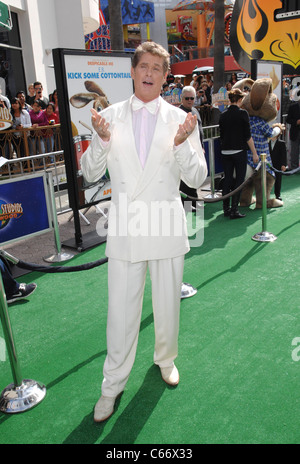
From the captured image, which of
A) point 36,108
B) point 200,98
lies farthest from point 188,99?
point 200,98

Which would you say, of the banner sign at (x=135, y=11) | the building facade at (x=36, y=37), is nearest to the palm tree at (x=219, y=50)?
the building facade at (x=36, y=37)

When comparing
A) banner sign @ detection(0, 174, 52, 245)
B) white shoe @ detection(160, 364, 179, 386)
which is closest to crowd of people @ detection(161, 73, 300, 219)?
banner sign @ detection(0, 174, 52, 245)

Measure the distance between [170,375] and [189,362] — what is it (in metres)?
0.28

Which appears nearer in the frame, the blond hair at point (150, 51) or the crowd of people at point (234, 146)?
the blond hair at point (150, 51)

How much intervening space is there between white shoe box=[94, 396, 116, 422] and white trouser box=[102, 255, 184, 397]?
4 cm

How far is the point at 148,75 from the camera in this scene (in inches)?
97.7

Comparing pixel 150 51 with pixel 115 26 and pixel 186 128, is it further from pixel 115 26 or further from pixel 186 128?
pixel 115 26

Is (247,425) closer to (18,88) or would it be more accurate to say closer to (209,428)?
(209,428)

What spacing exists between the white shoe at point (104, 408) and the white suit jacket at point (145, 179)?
0.91 m

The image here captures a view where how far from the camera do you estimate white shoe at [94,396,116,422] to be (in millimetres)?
2648

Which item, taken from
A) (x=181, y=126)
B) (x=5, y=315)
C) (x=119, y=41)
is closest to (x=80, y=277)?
(x=5, y=315)

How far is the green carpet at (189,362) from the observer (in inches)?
102

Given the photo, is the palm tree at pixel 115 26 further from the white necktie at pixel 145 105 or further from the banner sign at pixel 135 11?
the banner sign at pixel 135 11
